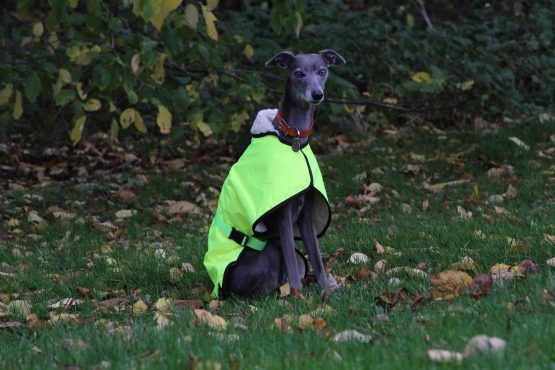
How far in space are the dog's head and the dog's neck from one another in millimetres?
Result: 32

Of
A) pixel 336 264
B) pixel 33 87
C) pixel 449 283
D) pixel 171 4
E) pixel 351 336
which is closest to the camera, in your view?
pixel 351 336

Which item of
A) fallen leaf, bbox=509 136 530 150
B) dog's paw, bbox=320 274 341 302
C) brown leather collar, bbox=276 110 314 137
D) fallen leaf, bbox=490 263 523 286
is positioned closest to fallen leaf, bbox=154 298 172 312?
dog's paw, bbox=320 274 341 302

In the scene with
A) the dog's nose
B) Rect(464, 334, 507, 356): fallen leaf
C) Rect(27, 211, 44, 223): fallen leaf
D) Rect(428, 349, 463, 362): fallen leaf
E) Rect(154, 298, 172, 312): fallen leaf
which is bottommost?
Rect(27, 211, 44, 223): fallen leaf

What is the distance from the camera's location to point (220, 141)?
1206 centimetres

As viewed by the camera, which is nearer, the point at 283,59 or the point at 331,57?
the point at 283,59

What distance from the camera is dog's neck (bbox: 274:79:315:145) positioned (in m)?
4.93

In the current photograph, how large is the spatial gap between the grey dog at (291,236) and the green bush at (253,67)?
2425 mm

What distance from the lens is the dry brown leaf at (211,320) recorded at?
158 inches

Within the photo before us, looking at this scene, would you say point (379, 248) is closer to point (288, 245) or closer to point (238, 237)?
point (288, 245)

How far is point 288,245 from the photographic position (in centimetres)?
471

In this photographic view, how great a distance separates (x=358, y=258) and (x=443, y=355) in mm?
2466

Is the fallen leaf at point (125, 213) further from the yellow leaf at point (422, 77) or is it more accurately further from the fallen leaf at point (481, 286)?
the fallen leaf at point (481, 286)

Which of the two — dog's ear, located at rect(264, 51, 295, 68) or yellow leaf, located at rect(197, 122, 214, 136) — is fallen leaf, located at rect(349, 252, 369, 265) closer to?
dog's ear, located at rect(264, 51, 295, 68)

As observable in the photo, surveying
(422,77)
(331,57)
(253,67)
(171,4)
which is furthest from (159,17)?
(253,67)
